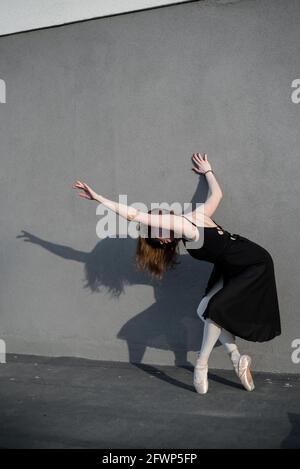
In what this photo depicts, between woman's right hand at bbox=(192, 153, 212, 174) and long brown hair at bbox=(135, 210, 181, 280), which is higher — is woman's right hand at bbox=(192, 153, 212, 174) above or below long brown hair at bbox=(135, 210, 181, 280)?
above

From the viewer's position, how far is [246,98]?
418 cm

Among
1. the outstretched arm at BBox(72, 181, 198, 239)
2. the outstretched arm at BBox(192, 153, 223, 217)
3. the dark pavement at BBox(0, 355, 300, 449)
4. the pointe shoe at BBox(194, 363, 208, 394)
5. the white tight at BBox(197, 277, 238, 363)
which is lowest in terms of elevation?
the dark pavement at BBox(0, 355, 300, 449)

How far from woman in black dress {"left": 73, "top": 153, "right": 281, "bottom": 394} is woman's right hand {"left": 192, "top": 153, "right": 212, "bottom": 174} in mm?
464

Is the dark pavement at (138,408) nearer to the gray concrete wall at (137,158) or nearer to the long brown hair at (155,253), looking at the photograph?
the gray concrete wall at (137,158)

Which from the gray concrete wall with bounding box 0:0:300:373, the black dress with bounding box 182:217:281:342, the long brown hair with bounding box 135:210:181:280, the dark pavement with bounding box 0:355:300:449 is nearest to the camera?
the dark pavement with bounding box 0:355:300:449

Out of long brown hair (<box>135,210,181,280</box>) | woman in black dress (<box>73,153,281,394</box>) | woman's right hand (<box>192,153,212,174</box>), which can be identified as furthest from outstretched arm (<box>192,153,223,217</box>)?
long brown hair (<box>135,210,181,280</box>)

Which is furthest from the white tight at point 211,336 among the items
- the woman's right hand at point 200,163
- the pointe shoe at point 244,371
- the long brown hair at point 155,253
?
the woman's right hand at point 200,163

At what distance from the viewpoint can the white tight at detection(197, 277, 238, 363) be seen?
3.76 m

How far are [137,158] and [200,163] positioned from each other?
549 millimetres

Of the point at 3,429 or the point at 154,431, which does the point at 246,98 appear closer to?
the point at 154,431

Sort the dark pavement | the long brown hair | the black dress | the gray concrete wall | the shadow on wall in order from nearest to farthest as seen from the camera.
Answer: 1. the dark pavement
2. the black dress
3. the long brown hair
4. the gray concrete wall
5. the shadow on wall

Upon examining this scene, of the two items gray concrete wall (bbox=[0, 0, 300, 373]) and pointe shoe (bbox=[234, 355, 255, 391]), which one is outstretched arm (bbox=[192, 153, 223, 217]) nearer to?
gray concrete wall (bbox=[0, 0, 300, 373])

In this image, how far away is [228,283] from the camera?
3777 mm

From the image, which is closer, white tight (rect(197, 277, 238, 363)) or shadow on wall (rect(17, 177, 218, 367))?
white tight (rect(197, 277, 238, 363))
